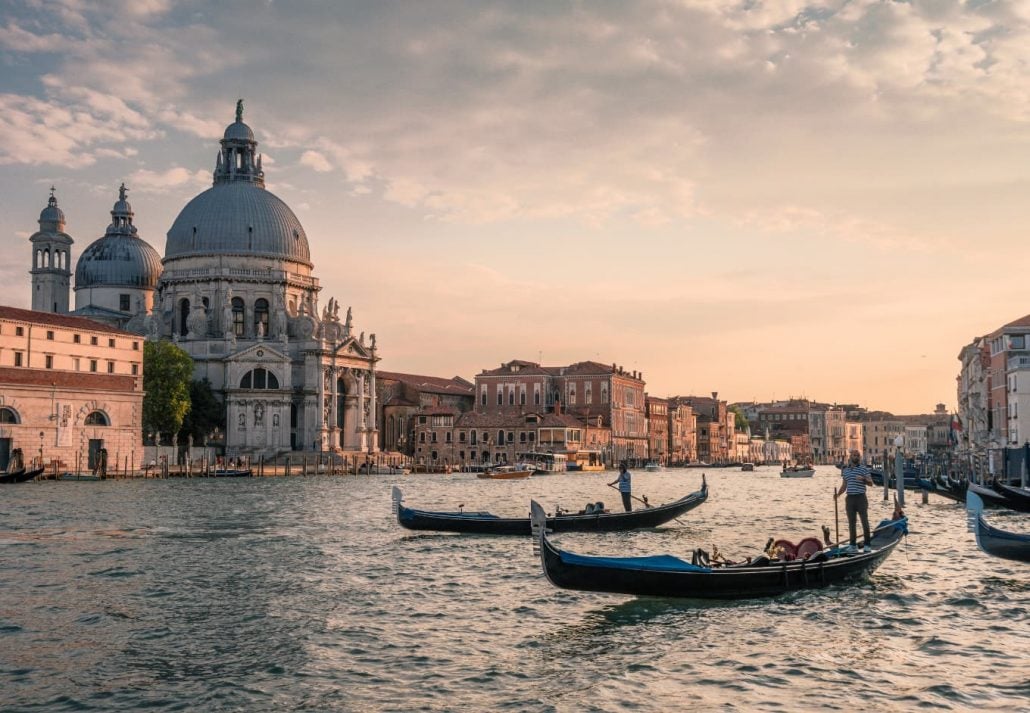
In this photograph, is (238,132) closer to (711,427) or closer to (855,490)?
(711,427)

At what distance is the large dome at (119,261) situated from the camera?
A: 90.3 meters

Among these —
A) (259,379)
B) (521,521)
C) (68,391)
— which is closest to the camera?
(521,521)

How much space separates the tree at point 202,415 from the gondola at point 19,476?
24.3m

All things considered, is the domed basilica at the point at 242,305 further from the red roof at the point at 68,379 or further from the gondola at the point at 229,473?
the red roof at the point at 68,379

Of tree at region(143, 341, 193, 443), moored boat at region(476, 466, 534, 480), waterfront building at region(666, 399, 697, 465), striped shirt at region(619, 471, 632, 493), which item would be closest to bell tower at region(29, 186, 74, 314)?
tree at region(143, 341, 193, 443)

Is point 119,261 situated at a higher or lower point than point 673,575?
higher

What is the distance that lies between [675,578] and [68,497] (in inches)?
1170

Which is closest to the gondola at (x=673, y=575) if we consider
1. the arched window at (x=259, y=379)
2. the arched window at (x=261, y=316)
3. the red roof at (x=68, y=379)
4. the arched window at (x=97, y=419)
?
the red roof at (x=68, y=379)

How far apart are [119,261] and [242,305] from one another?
15073 mm

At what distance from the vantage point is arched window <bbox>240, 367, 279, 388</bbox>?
77.8m

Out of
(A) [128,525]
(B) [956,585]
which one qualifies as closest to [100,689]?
(B) [956,585]

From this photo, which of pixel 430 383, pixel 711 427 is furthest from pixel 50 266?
pixel 711 427

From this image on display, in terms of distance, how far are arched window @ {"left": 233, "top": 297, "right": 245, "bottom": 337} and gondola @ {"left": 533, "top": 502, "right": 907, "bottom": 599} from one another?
7068cm

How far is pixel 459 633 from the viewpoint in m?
13.6
